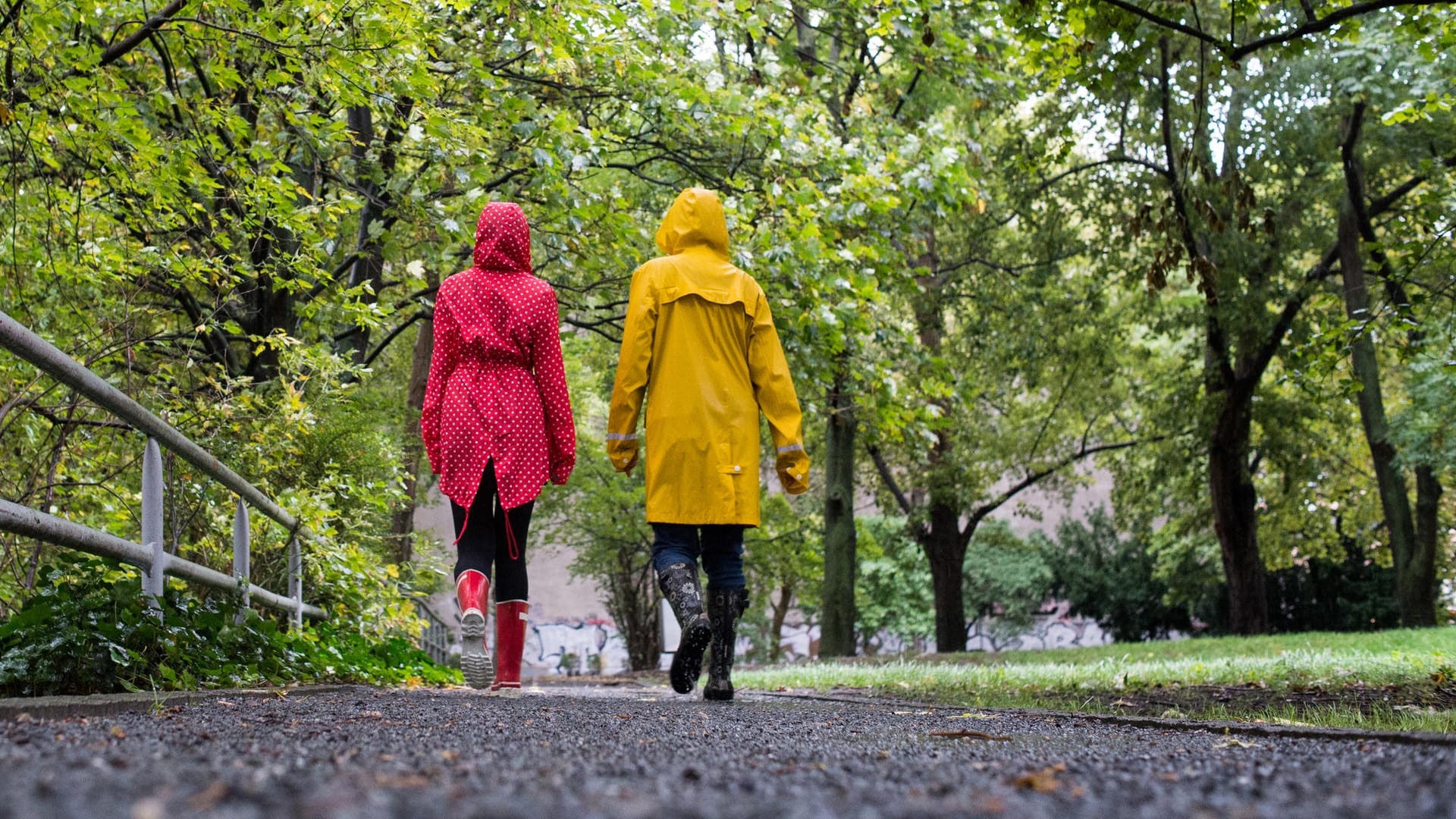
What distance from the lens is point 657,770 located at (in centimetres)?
227

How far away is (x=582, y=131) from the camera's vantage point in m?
8.55

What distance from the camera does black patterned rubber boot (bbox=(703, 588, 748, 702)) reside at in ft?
18.7

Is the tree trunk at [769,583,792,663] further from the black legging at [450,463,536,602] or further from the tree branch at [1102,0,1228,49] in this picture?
the tree branch at [1102,0,1228,49]

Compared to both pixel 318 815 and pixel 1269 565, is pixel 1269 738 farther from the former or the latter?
pixel 1269 565

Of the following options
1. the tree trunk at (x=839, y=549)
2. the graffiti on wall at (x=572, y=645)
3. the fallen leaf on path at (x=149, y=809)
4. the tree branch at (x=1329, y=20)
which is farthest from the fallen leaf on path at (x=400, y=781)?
the graffiti on wall at (x=572, y=645)

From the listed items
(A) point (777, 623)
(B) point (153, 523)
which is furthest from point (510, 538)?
(A) point (777, 623)

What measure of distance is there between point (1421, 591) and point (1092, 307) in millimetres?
6387

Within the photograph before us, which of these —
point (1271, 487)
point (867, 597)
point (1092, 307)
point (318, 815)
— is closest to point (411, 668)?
point (318, 815)

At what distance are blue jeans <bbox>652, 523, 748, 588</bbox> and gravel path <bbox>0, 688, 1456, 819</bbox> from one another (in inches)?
65.3

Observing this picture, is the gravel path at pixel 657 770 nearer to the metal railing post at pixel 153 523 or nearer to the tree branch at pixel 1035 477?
the metal railing post at pixel 153 523

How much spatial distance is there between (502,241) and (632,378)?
94 cm

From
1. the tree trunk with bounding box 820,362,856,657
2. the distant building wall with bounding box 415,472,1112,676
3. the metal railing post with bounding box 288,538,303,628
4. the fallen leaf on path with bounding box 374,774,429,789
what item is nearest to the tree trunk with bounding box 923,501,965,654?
the tree trunk with bounding box 820,362,856,657

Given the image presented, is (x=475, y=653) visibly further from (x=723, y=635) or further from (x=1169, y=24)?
(x=1169, y=24)

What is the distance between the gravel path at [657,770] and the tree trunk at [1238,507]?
16.2 metres
